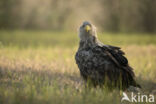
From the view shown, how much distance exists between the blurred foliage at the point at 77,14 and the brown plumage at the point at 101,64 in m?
18.3

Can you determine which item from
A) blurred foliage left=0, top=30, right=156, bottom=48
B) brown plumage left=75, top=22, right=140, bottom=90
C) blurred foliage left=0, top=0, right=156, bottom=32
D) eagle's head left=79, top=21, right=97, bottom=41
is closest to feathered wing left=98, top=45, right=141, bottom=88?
brown plumage left=75, top=22, right=140, bottom=90

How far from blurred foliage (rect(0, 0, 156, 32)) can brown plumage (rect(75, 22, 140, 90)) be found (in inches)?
722

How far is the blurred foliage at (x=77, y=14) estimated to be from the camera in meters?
24.7

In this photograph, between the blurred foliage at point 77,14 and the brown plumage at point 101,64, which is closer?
the brown plumage at point 101,64

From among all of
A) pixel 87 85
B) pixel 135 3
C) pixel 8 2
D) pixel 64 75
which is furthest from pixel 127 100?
pixel 135 3

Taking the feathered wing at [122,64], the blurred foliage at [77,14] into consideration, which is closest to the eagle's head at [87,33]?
the feathered wing at [122,64]

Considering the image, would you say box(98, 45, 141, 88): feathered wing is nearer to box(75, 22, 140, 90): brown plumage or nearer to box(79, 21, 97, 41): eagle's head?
box(75, 22, 140, 90): brown plumage

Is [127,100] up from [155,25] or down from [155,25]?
down

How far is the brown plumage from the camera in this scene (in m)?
5.75

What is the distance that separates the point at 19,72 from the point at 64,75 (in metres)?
1.29

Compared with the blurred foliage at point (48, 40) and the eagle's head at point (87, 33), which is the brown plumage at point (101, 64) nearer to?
the eagle's head at point (87, 33)

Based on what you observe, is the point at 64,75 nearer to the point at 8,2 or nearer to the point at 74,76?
the point at 74,76

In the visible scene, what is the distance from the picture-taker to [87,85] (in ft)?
19.0
